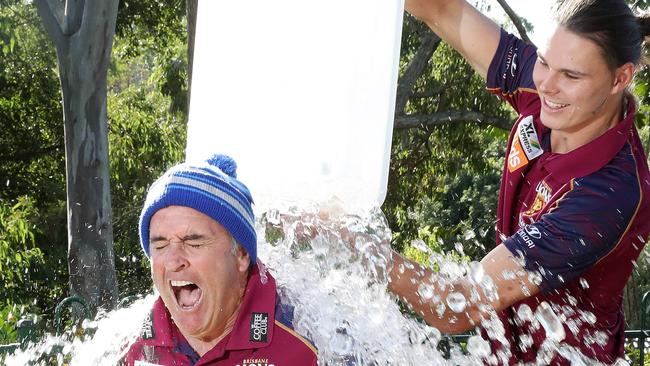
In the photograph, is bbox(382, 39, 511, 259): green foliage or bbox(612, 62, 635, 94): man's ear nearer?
bbox(612, 62, 635, 94): man's ear

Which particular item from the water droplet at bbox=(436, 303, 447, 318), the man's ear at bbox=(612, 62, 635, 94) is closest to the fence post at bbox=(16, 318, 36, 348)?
the water droplet at bbox=(436, 303, 447, 318)

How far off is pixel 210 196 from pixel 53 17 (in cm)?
820

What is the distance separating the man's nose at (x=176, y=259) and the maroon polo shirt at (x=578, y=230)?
3.76 ft

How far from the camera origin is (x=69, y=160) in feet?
35.0

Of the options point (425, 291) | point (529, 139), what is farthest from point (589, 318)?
point (529, 139)

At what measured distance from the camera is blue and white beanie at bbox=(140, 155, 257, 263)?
254cm

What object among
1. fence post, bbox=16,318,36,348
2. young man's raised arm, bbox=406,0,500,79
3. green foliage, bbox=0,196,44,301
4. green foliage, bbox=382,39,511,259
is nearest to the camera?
young man's raised arm, bbox=406,0,500,79

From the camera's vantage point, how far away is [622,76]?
10.6 ft

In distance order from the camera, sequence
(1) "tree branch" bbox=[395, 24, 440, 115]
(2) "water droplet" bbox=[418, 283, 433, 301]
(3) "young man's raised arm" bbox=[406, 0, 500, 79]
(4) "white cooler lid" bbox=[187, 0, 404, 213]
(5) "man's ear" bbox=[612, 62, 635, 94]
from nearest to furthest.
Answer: (4) "white cooler lid" bbox=[187, 0, 404, 213]
(2) "water droplet" bbox=[418, 283, 433, 301]
(5) "man's ear" bbox=[612, 62, 635, 94]
(3) "young man's raised arm" bbox=[406, 0, 500, 79]
(1) "tree branch" bbox=[395, 24, 440, 115]

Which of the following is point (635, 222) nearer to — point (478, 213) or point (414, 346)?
point (414, 346)

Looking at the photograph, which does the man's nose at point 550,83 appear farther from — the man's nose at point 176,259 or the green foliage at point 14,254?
the green foliage at point 14,254

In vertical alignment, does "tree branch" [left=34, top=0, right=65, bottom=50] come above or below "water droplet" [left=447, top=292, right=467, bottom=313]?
above

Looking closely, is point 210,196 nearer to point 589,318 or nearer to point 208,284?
point 208,284

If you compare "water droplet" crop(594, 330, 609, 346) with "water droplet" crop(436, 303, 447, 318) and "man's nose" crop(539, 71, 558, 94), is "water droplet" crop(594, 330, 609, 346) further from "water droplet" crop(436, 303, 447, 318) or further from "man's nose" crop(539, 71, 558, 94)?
"man's nose" crop(539, 71, 558, 94)
